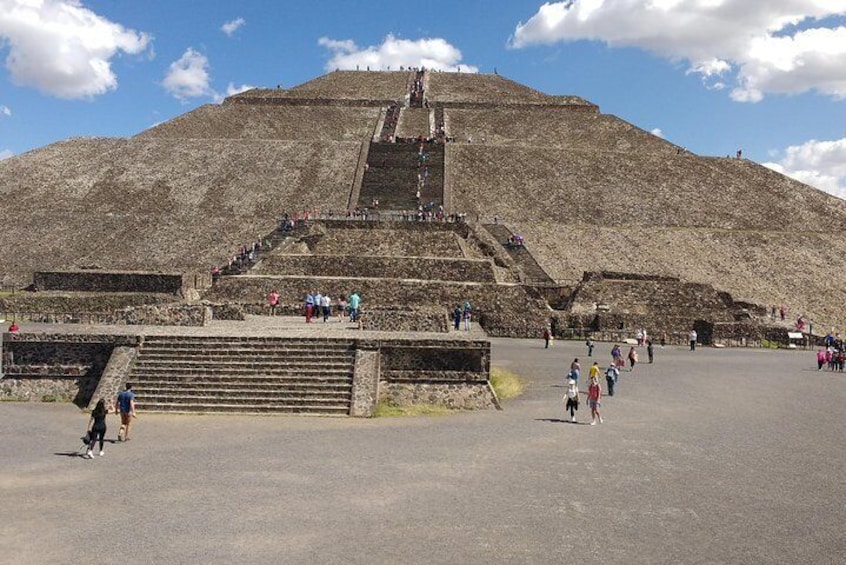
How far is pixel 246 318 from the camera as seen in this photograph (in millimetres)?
18922

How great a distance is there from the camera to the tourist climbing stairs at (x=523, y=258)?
1082 inches

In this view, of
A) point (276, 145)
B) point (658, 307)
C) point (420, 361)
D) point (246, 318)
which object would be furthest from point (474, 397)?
point (276, 145)

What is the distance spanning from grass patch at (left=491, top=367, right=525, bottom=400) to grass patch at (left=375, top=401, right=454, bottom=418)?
1.49 metres

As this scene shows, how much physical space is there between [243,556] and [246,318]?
43.8ft

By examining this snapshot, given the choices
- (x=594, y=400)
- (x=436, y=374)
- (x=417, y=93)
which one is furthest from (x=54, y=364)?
(x=417, y=93)

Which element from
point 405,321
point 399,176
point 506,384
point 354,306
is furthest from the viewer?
point 399,176

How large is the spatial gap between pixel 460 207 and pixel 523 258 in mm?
8266

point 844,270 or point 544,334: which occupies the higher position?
point 844,270

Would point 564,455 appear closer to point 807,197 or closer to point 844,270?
point 844,270

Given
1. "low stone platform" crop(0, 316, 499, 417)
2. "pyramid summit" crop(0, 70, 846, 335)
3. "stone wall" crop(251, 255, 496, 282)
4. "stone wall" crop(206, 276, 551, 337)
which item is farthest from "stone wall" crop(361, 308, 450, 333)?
"stone wall" crop(251, 255, 496, 282)

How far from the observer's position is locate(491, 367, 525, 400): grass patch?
43.7 feet

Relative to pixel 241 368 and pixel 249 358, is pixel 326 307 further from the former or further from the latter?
pixel 241 368

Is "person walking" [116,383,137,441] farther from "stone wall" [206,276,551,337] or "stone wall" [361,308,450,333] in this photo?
"stone wall" [206,276,551,337]

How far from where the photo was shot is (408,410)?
11.9 m
